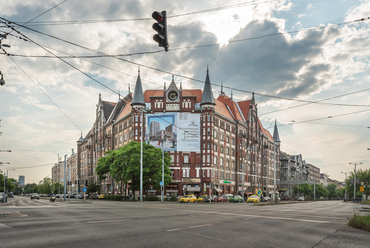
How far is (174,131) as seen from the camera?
76.4m

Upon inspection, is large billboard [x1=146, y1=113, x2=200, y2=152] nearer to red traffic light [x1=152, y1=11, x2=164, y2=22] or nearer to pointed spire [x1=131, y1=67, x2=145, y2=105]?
pointed spire [x1=131, y1=67, x2=145, y2=105]

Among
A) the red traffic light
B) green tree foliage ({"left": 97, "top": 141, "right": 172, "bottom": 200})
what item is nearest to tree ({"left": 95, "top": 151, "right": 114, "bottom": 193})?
green tree foliage ({"left": 97, "top": 141, "right": 172, "bottom": 200})

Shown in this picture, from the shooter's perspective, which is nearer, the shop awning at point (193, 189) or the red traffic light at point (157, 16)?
the red traffic light at point (157, 16)

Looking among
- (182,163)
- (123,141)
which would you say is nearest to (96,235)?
(182,163)

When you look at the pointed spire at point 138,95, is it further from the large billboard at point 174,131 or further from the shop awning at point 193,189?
the shop awning at point 193,189

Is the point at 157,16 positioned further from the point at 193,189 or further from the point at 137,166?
the point at 193,189

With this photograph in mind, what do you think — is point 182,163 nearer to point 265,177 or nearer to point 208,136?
point 208,136

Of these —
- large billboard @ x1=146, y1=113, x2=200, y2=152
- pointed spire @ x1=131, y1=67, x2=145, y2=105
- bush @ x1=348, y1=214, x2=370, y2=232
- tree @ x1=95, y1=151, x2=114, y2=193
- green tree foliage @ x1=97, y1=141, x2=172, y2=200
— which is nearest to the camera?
bush @ x1=348, y1=214, x2=370, y2=232

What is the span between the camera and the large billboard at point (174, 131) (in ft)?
249

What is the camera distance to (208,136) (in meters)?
76.9

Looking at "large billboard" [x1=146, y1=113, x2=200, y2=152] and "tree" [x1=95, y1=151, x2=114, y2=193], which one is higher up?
"large billboard" [x1=146, y1=113, x2=200, y2=152]

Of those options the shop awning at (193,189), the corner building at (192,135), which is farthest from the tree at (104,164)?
the shop awning at (193,189)

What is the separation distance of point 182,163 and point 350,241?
65163 mm

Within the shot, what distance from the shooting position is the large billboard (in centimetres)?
7575
